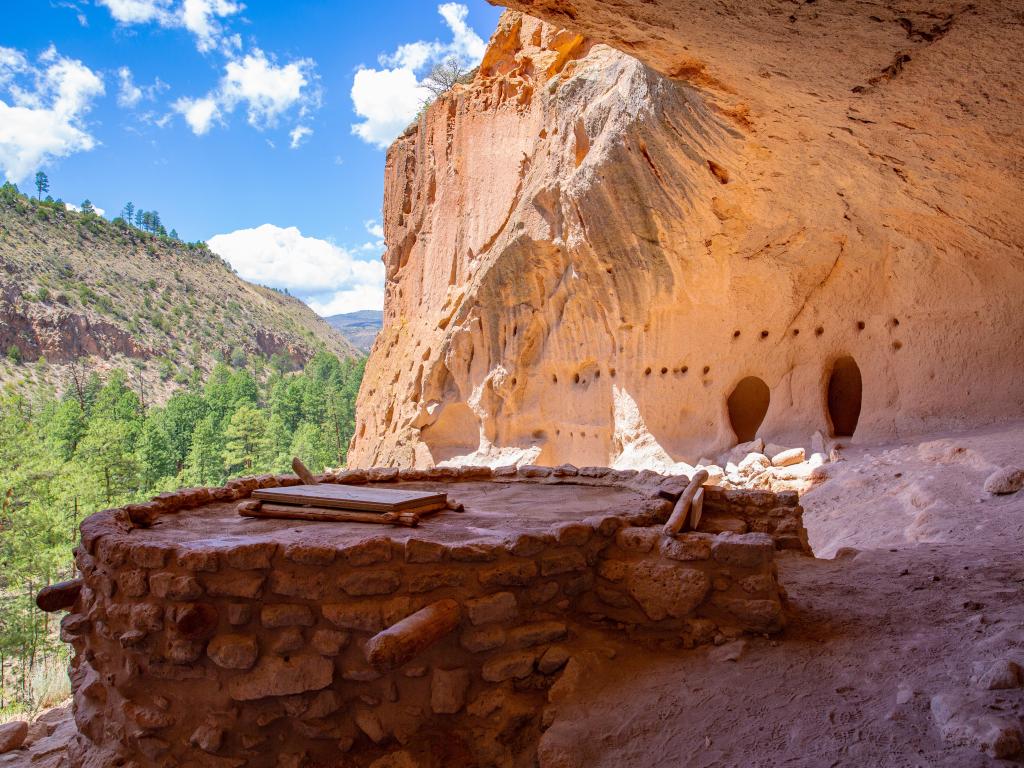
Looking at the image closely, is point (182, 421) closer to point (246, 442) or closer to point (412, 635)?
point (246, 442)

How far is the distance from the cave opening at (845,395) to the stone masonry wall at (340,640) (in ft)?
23.1

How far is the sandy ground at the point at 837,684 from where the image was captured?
192cm

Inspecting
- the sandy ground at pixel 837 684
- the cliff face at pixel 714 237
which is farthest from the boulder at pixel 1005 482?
the cliff face at pixel 714 237

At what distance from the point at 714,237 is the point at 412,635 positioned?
23.4 feet

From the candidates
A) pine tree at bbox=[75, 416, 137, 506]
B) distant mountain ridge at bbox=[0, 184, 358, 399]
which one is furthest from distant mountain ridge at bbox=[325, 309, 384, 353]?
pine tree at bbox=[75, 416, 137, 506]

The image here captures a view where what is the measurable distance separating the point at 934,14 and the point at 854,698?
2832 mm

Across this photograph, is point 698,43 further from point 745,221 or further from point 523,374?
point 523,374

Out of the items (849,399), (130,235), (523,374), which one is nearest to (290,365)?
(130,235)

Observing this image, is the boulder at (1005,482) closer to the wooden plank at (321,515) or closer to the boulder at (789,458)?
the boulder at (789,458)

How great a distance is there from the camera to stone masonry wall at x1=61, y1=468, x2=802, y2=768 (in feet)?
7.85

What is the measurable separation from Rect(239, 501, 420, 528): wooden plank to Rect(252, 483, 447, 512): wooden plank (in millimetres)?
36

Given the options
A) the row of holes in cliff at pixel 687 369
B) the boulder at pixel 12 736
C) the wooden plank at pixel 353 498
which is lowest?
the boulder at pixel 12 736

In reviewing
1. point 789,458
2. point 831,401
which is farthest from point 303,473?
point 831,401

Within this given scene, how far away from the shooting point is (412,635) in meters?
2.24
